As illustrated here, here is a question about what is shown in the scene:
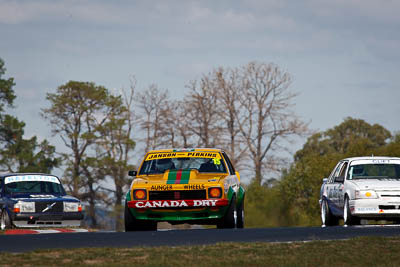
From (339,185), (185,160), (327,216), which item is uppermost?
(185,160)

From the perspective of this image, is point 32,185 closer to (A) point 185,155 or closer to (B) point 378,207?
(A) point 185,155

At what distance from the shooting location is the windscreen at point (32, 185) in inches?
904

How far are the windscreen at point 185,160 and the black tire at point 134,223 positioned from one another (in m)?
1.17

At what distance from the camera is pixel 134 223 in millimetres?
17828

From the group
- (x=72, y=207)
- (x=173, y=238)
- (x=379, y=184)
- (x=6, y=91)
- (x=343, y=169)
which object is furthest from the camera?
(x=6, y=91)

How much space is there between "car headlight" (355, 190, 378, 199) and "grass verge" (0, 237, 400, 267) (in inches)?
223

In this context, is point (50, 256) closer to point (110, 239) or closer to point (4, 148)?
point (110, 239)

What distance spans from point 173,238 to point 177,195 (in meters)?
2.88

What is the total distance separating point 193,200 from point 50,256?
243 inches

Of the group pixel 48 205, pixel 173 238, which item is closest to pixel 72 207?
pixel 48 205

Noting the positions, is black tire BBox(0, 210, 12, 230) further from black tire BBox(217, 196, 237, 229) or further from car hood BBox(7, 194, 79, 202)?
black tire BBox(217, 196, 237, 229)

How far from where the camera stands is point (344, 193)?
63.9ft

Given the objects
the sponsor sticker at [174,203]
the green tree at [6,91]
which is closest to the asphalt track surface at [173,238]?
the sponsor sticker at [174,203]

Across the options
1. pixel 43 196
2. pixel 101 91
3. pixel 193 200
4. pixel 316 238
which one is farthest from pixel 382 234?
pixel 101 91
